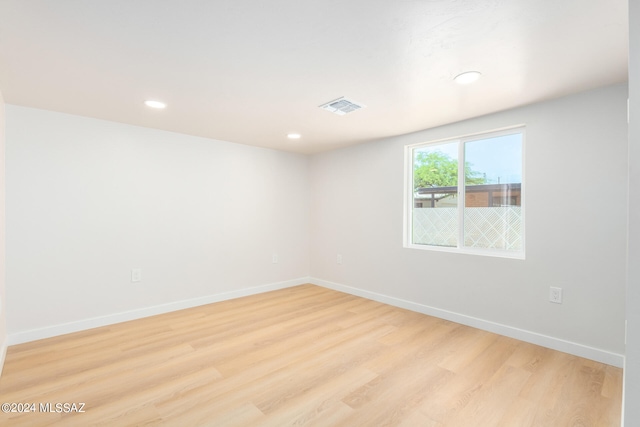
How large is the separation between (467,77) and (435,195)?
1.59 meters

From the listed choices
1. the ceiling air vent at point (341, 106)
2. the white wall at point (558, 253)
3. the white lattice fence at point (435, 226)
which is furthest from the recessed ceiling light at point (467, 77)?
the white lattice fence at point (435, 226)

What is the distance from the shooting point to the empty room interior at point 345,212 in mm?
1538

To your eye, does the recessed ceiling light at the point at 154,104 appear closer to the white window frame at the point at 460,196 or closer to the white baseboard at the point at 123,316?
the white baseboard at the point at 123,316

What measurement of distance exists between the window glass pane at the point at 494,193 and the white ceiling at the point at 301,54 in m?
0.43

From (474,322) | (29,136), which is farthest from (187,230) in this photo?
(474,322)

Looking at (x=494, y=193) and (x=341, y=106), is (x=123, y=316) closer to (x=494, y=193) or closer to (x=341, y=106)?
(x=341, y=106)

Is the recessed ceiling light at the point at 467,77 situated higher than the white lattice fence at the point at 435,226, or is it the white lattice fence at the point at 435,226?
the recessed ceiling light at the point at 467,77

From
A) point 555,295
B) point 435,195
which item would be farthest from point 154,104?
point 555,295

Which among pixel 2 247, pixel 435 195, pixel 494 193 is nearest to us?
pixel 2 247

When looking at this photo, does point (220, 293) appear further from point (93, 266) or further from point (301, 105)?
point (301, 105)

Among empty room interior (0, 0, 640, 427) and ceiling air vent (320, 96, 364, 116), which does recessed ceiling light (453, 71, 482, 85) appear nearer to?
empty room interior (0, 0, 640, 427)

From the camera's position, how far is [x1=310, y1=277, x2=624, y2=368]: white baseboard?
2238mm

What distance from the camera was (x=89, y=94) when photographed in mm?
2314

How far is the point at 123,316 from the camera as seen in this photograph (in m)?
3.09
